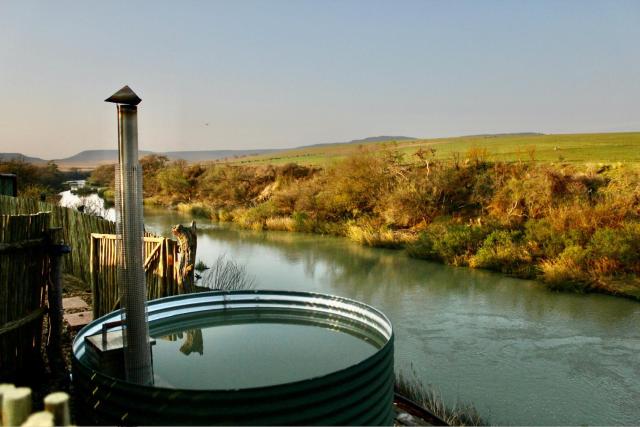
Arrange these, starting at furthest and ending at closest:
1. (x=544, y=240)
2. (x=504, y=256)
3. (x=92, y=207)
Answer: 1. (x=92, y=207)
2. (x=544, y=240)
3. (x=504, y=256)

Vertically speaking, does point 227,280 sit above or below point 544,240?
below

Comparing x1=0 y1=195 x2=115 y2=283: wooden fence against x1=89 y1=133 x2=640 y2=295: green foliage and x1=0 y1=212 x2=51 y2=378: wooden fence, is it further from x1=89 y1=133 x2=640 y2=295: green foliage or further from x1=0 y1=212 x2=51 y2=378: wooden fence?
x1=89 y1=133 x2=640 y2=295: green foliage

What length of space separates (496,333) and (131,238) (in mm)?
7839

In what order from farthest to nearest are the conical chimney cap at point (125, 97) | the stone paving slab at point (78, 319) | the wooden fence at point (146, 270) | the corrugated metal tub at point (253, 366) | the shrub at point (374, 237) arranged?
the shrub at point (374, 237) → the wooden fence at point (146, 270) → the stone paving slab at point (78, 319) → the conical chimney cap at point (125, 97) → the corrugated metal tub at point (253, 366)

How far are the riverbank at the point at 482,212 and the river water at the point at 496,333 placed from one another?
2.68 ft

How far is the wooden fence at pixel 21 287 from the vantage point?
4414 millimetres

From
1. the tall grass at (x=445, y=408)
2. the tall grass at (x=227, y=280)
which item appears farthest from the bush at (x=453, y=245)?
the tall grass at (x=445, y=408)

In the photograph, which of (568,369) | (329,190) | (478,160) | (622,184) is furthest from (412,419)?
(478,160)

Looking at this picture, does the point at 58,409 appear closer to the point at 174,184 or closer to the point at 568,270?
the point at 568,270

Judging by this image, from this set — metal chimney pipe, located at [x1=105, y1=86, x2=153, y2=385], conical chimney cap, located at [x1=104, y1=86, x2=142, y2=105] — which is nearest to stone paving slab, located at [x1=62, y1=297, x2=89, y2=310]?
metal chimney pipe, located at [x1=105, y1=86, x2=153, y2=385]

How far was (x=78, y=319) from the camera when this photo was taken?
21.5ft

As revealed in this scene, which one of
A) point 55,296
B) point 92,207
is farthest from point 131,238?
point 92,207

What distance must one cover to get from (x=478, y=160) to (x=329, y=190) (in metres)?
7.14

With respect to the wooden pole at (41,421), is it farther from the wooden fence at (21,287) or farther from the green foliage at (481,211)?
the green foliage at (481,211)
